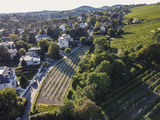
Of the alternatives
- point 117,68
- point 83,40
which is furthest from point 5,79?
point 83,40

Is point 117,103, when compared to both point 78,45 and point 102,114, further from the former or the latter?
point 78,45

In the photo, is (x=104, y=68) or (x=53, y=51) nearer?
(x=104, y=68)

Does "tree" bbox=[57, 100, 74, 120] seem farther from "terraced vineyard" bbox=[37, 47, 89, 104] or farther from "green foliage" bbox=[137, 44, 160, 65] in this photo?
"green foliage" bbox=[137, 44, 160, 65]

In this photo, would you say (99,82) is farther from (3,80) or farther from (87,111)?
(3,80)

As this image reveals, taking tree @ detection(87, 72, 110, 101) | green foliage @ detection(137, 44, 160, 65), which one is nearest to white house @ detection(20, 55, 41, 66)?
tree @ detection(87, 72, 110, 101)

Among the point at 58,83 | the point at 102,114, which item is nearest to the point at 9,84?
the point at 58,83
